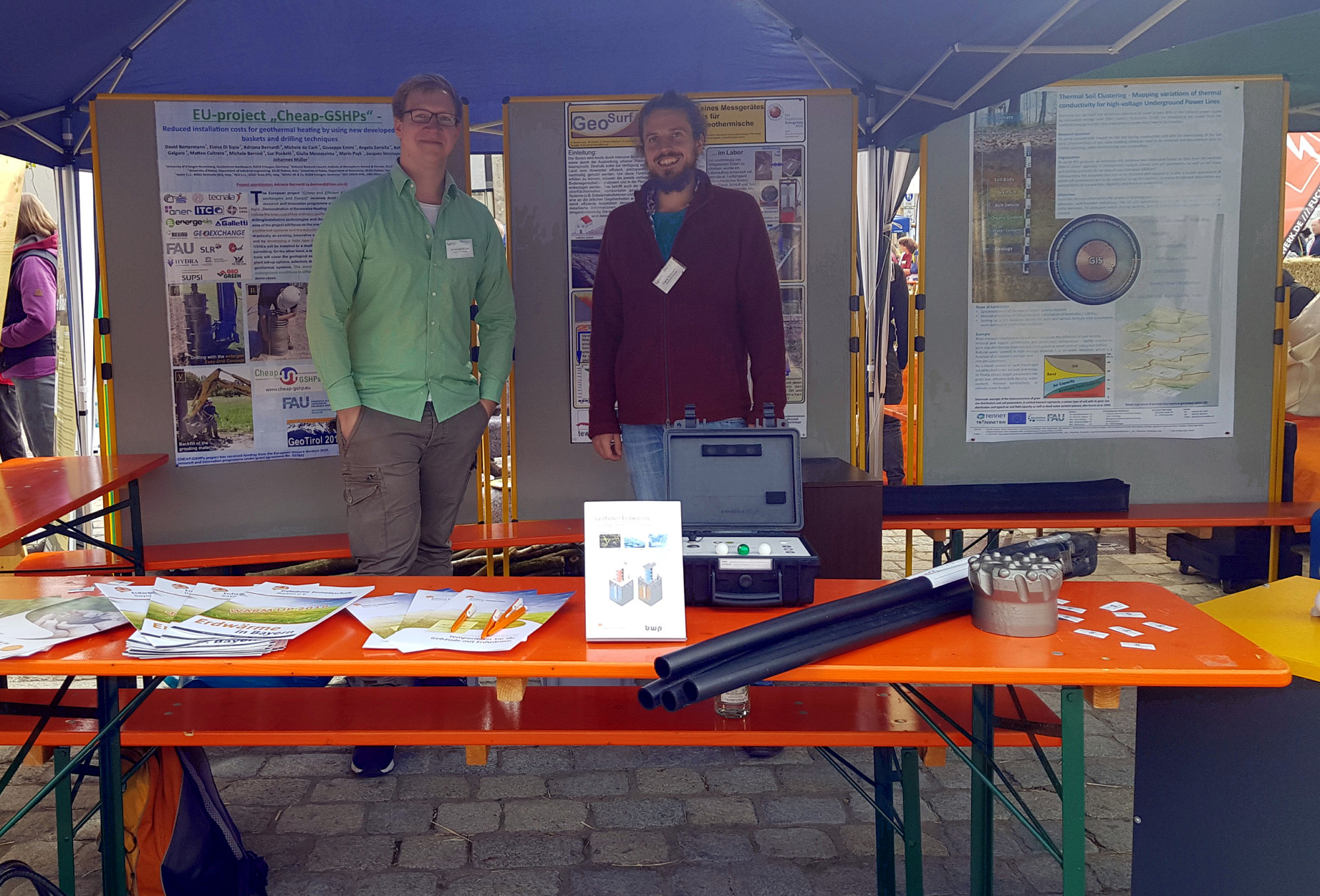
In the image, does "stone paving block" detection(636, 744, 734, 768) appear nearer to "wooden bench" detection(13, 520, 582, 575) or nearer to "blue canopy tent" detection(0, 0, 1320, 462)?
"wooden bench" detection(13, 520, 582, 575)

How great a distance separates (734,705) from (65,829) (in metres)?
1.49

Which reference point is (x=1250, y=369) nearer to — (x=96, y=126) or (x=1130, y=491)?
(x=1130, y=491)

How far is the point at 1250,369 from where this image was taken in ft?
14.3

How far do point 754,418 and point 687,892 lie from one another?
1.51m

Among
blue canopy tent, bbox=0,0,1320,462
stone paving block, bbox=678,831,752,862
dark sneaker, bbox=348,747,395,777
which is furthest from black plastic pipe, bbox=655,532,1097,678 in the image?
dark sneaker, bbox=348,747,395,777

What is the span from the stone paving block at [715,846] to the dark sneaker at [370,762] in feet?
3.31

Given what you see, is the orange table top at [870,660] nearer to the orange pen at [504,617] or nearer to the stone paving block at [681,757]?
the orange pen at [504,617]

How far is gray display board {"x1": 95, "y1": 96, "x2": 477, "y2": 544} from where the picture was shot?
4.06 meters

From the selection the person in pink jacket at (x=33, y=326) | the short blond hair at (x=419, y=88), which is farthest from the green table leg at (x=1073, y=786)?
the person in pink jacket at (x=33, y=326)

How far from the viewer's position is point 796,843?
266 centimetres

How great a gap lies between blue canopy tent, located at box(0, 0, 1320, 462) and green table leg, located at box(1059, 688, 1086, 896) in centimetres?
207

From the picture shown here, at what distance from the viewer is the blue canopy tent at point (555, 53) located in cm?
332

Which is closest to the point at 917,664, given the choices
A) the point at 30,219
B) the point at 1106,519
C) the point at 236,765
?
the point at 236,765

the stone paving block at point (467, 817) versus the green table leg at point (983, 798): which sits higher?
the green table leg at point (983, 798)
